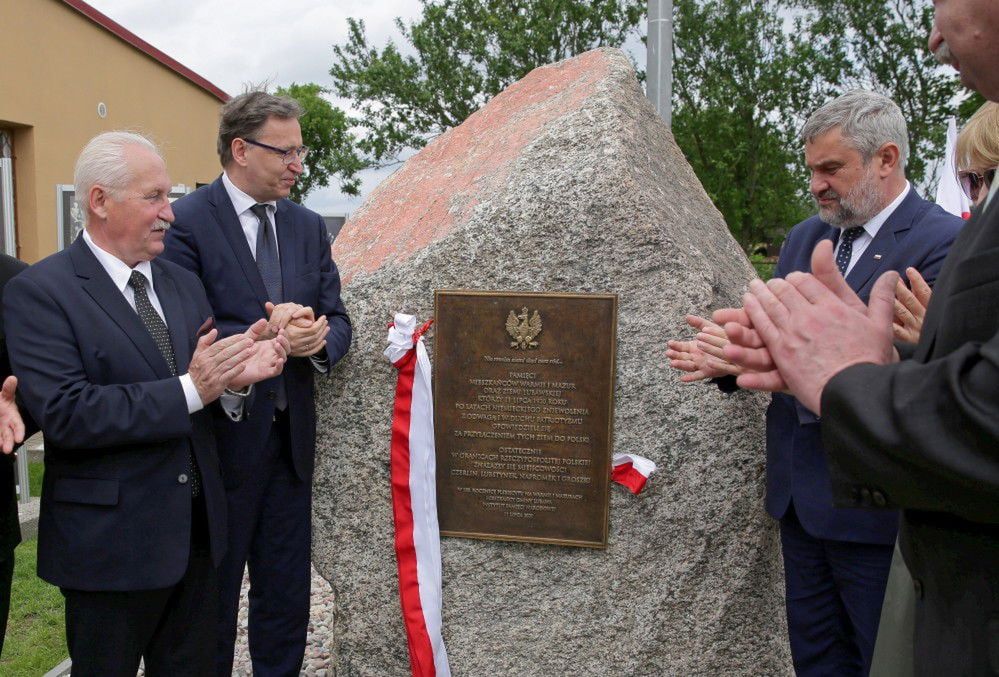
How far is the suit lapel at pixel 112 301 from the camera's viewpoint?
245 centimetres

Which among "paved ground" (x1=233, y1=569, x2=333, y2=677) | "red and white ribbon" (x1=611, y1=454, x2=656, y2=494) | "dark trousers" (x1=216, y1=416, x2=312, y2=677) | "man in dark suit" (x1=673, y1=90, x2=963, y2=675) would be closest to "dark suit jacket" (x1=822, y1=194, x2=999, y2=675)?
"man in dark suit" (x1=673, y1=90, x2=963, y2=675)

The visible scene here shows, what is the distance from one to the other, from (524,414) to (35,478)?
196 inches

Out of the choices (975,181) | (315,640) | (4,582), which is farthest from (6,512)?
(975,181)

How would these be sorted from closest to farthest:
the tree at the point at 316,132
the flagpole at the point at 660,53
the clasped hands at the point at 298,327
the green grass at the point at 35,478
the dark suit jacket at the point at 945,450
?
the dark suit jacket at the point at 945,450, the clasped hands at the point at 298,327, the green grass at the point at 35,478, the flagpole at the point at 660,53, the tree at the point at 316,132

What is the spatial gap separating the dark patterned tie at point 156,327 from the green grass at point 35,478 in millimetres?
4060

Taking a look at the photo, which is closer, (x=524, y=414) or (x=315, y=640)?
(x=524, y=414)

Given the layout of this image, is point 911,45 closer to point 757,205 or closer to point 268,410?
point 757,205

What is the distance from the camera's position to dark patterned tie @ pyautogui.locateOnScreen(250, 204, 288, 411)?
3117 millimetres

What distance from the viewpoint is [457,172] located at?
3428mm

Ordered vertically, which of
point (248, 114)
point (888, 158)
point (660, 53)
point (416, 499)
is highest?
point (660, 53)

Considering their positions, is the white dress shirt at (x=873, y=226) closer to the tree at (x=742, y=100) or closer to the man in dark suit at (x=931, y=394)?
the man in dark suit at (x=931, y=394)

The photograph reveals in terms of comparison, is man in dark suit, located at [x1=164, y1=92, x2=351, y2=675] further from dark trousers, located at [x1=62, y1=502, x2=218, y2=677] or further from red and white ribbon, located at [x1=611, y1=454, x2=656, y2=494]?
red and white ribbon, located at [x1=611, y1=454, x2=656, y2=494]

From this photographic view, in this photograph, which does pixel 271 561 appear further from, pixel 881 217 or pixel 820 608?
pixel 881 217

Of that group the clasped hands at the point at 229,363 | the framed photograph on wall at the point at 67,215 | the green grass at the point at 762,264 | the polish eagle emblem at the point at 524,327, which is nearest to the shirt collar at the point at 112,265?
the clasped hands at the point at 229,363
